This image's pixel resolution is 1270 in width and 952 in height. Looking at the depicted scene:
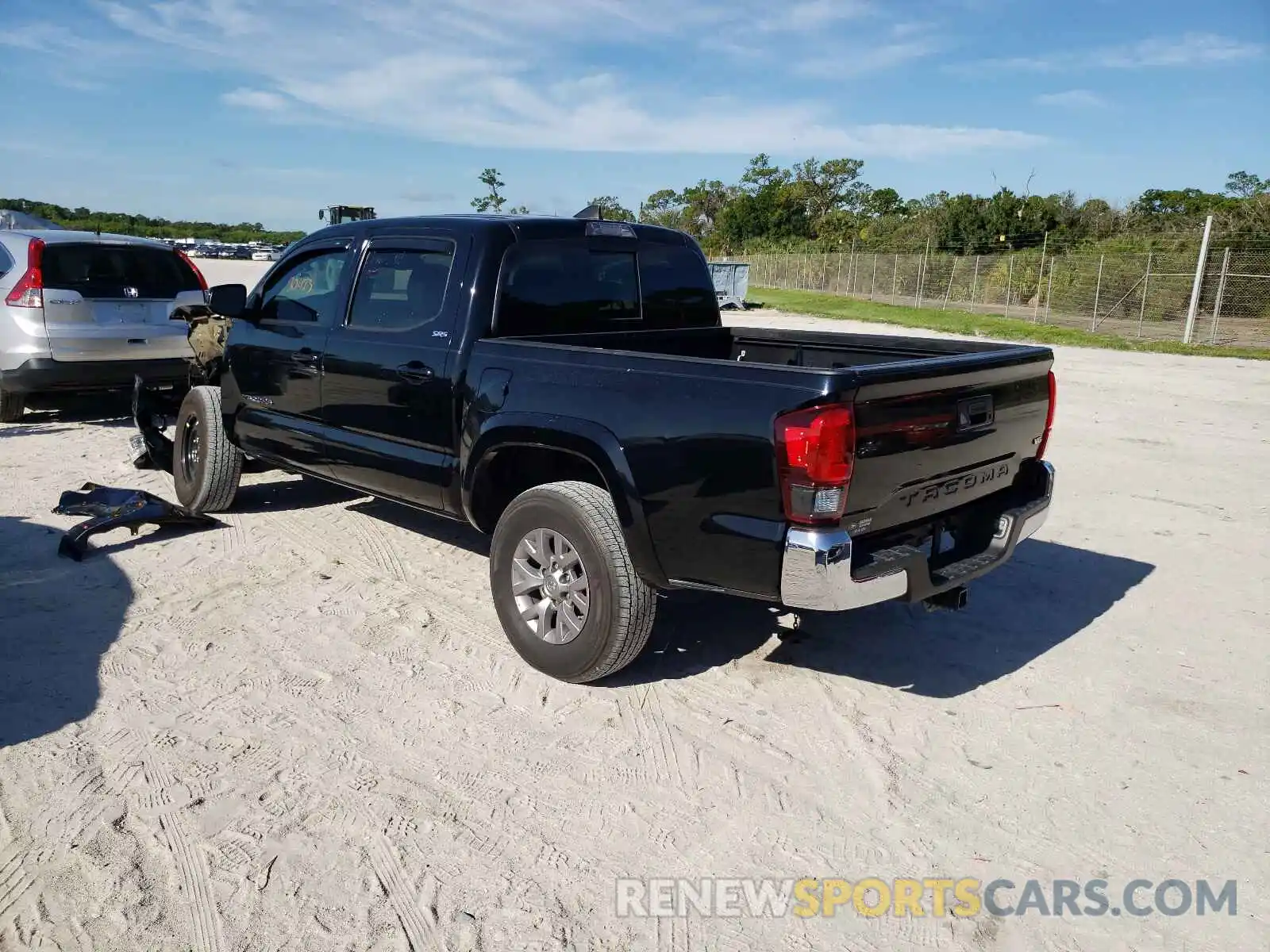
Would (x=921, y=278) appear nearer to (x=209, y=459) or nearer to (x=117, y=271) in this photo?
(x=117, y=271)

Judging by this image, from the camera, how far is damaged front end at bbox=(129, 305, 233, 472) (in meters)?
7.12

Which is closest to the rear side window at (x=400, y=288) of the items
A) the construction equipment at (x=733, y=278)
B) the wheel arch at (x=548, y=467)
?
the wheel arch at (x=548, y=467)

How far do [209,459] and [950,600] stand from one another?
4639 millimetres

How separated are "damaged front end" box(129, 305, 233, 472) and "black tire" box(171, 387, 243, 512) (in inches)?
21.8

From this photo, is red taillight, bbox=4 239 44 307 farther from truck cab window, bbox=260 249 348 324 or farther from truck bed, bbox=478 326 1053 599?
truck bed, bbox=478 326 1053 599

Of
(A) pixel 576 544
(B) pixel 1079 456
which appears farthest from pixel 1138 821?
(B) pixel 1079 456

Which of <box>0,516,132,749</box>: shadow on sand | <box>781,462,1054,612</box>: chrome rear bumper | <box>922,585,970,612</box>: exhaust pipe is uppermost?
<box>781,462,1054,612</box>: chrome rear bumper

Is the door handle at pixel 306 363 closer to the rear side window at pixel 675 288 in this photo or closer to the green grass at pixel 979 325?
the rear side window at pixel 675 288

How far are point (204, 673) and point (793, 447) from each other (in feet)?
8.77

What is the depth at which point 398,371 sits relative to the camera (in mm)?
4680

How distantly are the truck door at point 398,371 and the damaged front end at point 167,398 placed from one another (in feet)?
7.60

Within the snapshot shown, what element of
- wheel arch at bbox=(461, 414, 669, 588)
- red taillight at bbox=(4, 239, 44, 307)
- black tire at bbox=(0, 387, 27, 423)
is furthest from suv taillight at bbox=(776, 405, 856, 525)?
black tire at bbox=(0, 387, 27, 423)

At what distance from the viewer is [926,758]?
3.53 meters

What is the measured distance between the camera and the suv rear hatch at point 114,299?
26.9 feet
